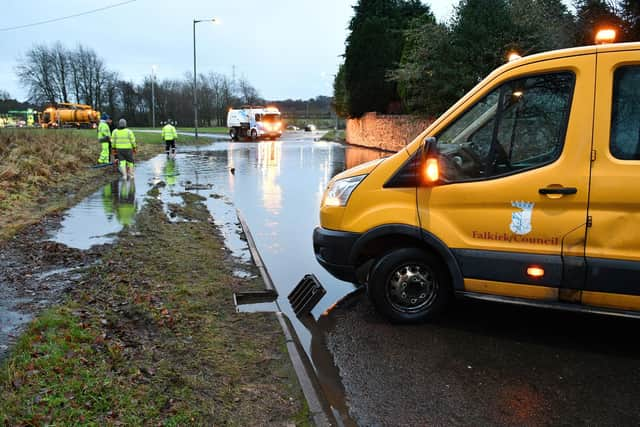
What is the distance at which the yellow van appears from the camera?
3971 mm

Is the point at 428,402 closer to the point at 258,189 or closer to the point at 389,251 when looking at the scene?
the point at 389,251

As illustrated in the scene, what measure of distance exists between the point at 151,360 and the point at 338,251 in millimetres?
1970

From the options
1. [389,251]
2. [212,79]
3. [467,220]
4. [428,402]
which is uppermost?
[212,79]

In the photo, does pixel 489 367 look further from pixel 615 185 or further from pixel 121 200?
pixel 121 200

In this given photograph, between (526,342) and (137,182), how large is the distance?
42.1 feet

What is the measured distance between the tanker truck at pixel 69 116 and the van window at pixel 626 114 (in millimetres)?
63461

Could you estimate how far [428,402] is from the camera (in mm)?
3604

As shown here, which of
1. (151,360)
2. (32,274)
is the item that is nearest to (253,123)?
(32,274)

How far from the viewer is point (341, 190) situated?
5168mm

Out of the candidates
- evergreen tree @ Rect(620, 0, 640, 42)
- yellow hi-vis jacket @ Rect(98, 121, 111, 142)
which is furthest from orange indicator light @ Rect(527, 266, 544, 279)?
yellow hi-vis jacket @ Rect(98, 121, 111, 142)

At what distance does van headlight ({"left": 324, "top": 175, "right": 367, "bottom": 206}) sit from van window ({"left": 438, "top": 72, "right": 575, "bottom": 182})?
88 cm

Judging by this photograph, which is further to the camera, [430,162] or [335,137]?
[335,137]

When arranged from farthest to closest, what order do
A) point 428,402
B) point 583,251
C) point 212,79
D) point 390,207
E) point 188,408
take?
point 212,79, point 390,207, point 583,251, point 428,402, point 188,408

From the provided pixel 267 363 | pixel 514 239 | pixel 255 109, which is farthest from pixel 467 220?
pixel 255 109
